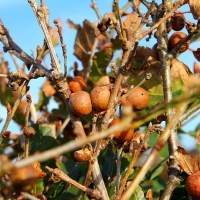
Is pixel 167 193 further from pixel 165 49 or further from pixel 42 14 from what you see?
pixel 42 14

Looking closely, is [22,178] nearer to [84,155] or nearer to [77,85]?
[84,155]

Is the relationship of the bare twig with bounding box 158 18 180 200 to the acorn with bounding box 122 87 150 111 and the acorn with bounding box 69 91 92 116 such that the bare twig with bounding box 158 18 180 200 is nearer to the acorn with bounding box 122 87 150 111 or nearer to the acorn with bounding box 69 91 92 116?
the acorn with bounding box 122 87 150 111

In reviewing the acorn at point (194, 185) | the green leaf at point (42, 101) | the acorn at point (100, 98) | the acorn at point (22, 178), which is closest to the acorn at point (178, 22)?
the acorn at point (100, 98)

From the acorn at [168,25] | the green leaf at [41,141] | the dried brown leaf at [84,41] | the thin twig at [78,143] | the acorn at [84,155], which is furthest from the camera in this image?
the dried brown leaf at [84,41]

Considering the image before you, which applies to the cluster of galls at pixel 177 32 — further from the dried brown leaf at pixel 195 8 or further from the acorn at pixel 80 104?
the acorn at pixel 80 104

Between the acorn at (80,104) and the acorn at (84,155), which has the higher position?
the acorn at (80,104)

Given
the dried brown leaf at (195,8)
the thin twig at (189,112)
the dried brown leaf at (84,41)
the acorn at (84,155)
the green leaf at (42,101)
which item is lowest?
the acorn at (84,155)

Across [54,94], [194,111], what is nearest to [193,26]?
[194,111]

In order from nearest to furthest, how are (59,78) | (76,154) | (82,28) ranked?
(76,154) → (59,78) → (82,28)
